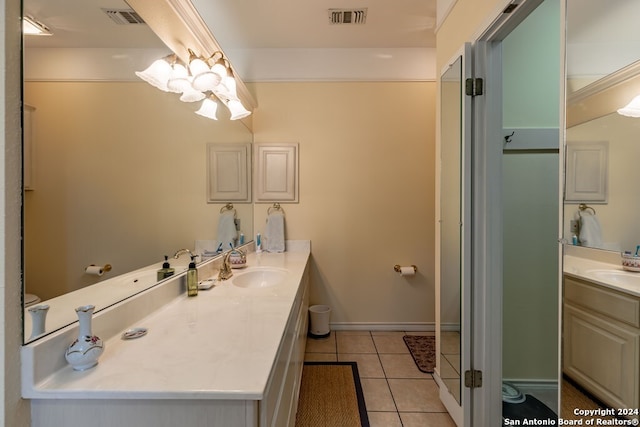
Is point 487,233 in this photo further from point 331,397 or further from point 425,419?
point 331,397

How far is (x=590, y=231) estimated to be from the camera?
81 centimetres

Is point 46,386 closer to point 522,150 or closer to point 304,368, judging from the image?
point 304,368

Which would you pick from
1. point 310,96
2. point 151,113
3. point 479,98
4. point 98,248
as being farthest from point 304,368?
point 310,96

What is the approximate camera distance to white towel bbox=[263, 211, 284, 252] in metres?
2.60

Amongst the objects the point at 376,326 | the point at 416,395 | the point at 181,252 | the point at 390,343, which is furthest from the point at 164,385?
the point at 376,326

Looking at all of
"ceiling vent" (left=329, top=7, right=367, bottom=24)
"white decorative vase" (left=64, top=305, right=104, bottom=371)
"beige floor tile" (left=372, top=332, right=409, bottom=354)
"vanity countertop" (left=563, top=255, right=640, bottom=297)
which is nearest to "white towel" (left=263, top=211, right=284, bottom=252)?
"beige floor tile" (left=372, top=332, right=409, bottom=354)

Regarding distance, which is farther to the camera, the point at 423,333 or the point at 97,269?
the point at 423,333

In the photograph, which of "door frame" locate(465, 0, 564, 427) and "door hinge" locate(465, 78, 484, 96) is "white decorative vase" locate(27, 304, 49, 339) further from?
"door hinge" locate(465, 78, 484, 96)

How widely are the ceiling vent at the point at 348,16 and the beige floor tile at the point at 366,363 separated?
2.72 m

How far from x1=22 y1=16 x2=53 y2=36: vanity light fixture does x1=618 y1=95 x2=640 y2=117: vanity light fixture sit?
157 centimetres

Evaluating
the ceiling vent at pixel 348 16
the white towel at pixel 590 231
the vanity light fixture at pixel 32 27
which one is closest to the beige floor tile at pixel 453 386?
the white towel at pixel 590 231

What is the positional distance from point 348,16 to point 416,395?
9.16 feet

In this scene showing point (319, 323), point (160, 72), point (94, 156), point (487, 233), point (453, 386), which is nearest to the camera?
point (94, 156)

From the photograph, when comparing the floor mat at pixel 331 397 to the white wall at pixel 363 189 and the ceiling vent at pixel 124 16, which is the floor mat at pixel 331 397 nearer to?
the white wall at pixel 363 189
